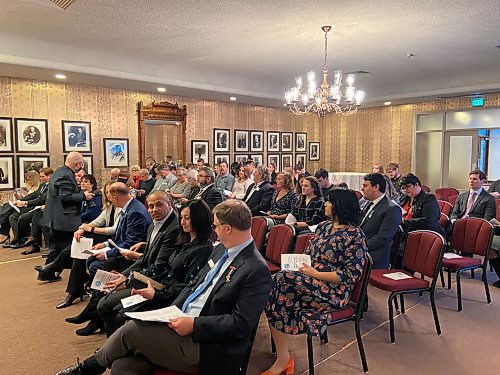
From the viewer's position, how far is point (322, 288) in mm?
2914

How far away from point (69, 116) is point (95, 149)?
887mm

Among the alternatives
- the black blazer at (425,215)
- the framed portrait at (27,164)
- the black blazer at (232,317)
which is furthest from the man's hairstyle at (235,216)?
the framed portrait at (27,164)

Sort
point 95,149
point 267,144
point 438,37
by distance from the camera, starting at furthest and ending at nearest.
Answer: point 267,144, point 95,149, point 438,37

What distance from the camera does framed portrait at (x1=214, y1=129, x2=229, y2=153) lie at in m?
11.3

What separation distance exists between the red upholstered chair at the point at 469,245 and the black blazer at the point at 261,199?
8.56ft

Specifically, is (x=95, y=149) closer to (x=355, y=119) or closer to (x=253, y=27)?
(x=253, y=27)

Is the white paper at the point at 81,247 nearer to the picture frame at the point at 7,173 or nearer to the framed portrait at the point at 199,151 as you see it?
the picture frame at the point at 7,173

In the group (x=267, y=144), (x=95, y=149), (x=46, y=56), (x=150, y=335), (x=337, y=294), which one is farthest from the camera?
(x=267, y=144)

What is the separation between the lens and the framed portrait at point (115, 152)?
9.34 metres

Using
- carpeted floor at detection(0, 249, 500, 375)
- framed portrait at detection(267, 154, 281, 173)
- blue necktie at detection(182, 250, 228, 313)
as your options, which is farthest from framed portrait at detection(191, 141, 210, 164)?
blue necktie at detection(182, 250, 228, 313)

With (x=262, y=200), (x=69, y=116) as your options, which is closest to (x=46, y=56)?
(x=69, y=116)

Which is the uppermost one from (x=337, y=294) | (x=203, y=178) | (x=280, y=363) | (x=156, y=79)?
(x=156, y=79)

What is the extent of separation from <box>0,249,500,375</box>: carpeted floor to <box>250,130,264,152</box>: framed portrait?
26.4ft

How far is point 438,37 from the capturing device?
245 inches
